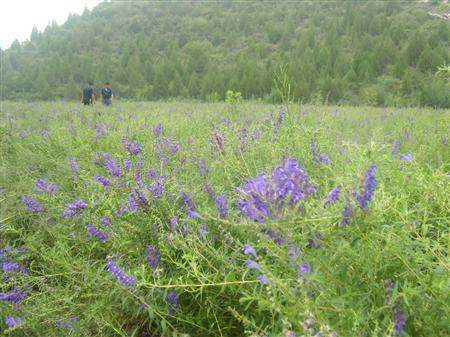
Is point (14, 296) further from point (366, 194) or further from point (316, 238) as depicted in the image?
point (366, 194)

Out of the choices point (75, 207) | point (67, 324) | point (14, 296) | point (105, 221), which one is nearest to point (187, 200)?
point (105, 221)

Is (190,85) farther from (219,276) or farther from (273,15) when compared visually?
(219,276)

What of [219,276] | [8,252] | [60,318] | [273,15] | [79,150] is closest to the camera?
[219,276]

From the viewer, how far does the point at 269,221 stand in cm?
114

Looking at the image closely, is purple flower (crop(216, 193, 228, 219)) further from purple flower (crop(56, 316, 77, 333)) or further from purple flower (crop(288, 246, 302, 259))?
purple flower (crop(56, 316, 77, 333))

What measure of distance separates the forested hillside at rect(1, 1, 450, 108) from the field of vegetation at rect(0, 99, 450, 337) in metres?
15.0

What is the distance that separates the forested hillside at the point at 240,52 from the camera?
84.0ft

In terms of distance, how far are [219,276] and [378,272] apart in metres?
0.67

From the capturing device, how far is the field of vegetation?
120cm

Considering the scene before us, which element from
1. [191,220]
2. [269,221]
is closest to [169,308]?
[191,220]

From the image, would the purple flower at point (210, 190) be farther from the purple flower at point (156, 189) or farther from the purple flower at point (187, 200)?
the purple flower at point (156, 189)

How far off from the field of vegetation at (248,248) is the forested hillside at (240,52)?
1499 cm

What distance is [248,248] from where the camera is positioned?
1.21 m

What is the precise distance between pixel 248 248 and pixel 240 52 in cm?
3924
